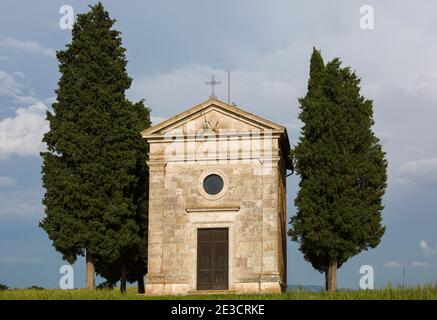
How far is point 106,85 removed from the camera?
3297 centimetres

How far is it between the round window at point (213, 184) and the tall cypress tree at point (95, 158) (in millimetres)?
4039

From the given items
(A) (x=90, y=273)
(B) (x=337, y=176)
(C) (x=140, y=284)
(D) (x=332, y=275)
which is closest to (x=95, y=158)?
(A) (x=90, y=273)

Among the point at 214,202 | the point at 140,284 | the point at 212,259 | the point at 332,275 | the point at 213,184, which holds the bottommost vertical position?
the point at 140,284

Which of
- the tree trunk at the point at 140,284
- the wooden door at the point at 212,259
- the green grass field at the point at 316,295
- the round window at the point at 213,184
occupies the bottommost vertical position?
the tree trunk at the point at 140,284

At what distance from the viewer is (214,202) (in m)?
29.7

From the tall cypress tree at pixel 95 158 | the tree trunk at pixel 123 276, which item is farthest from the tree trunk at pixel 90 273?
the tree trunk at pixel 123 276

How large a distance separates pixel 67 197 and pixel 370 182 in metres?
13.4

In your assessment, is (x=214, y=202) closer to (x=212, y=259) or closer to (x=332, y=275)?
(x=212, y=259)

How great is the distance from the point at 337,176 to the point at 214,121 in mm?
5859

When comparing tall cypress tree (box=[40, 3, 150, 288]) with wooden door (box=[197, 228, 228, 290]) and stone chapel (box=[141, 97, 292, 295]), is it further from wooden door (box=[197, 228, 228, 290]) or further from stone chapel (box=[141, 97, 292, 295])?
wooden door (box=[197, 228, 228, 290])

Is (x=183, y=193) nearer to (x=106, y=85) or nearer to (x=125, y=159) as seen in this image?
(x=125, y=159)

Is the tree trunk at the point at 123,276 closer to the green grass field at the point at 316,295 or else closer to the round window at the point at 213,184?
the round window at the point at 213,184

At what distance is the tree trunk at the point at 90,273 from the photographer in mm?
31141
